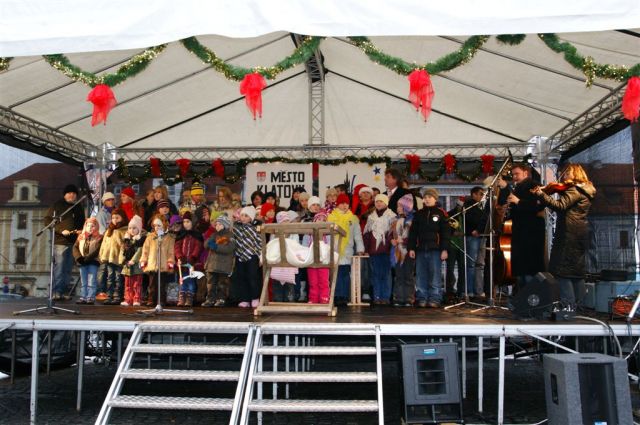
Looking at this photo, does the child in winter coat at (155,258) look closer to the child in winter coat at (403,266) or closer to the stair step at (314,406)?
the child in winter coat at (403,266)

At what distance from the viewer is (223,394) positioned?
24.3ft

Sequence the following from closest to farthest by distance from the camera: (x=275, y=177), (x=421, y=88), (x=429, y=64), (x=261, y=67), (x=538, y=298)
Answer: (x=538, y=298) → (x=421, y=88) → (x=429, y=64) → (x=261, y=67) → (x=275, y=177)

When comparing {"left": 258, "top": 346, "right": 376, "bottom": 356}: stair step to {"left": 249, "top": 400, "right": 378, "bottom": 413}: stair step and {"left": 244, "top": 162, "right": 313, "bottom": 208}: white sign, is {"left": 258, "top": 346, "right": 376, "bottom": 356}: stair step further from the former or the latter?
{"left": 244, "top": 162, "right": 313, "bottom": 208}: white sign

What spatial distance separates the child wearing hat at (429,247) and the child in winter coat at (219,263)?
96.4 inches

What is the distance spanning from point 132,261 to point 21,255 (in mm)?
5000

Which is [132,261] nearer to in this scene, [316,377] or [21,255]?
[316,377]

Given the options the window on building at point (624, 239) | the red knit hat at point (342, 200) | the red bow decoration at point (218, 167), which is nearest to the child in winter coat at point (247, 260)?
the red knit hat at point (342, 200)

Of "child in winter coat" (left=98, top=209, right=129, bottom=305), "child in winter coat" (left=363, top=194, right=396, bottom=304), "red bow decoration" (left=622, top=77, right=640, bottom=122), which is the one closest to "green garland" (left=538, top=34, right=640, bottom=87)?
"red bow decoration" (left=622, top=77, right=640, bottom=122)

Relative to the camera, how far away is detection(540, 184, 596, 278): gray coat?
6.62 m

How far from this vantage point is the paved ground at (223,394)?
605 cm

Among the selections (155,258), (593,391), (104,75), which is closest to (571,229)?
(593,391)

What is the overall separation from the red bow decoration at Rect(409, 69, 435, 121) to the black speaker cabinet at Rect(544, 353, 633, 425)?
285 centimetres

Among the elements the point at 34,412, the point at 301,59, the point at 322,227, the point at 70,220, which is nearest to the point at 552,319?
the point at 322,227

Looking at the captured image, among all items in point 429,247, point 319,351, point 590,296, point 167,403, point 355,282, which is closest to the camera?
point 167,403
